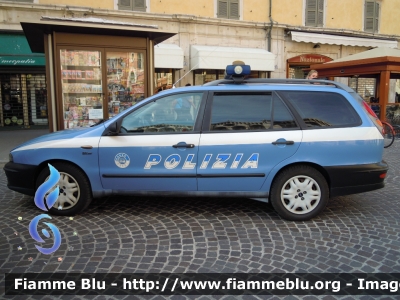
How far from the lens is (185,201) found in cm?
518

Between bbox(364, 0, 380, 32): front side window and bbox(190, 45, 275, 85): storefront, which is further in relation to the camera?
bbox(364, 0, 380, 32): front side window

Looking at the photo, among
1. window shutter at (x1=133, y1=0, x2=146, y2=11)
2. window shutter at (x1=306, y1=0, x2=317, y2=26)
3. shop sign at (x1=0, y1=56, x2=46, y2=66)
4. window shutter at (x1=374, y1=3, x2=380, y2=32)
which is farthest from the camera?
window shutter at (x1=374, y1=3, x2=380, y2=32)

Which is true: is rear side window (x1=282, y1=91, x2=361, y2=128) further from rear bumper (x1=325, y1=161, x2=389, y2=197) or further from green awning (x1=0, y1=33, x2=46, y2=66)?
green awning (x1=0, y1=33, x2=46, y2=66)

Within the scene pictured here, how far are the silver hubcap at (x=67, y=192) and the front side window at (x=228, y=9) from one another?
44.6 feet

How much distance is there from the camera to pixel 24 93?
15062mm

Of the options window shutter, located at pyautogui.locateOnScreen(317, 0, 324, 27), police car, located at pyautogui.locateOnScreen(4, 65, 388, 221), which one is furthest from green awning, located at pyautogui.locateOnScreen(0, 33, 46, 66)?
window shutter, located at pyautogui.locateOnScreen(317, 0, 324, 27)

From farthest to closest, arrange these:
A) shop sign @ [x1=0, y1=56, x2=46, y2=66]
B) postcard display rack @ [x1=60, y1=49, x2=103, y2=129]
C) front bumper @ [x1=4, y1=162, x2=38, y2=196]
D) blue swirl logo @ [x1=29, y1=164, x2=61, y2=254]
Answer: shop sign @ [x1=0, y1=56, x2=46, y2=66] → postcard display rack @ [x1=60, y1=49, x2=103, y2=129] → front bumper @ [x1=4, y1=162, x2=38, y2=196] → blue swirl logo @ [x1=29, y1=164, x2=61, y2=254]

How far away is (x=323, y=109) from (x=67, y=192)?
332 cm

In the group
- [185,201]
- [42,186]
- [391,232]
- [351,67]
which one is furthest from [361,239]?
[351,67]

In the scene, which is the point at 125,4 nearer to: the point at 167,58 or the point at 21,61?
the point at 167,58

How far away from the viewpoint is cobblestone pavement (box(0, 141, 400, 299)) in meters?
3.26

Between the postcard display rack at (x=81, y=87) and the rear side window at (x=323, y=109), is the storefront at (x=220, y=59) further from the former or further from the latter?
the rear side window at (x=323, y=109)

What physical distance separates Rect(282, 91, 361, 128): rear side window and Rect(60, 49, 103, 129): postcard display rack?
5389 mm

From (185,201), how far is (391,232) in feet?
8.58
